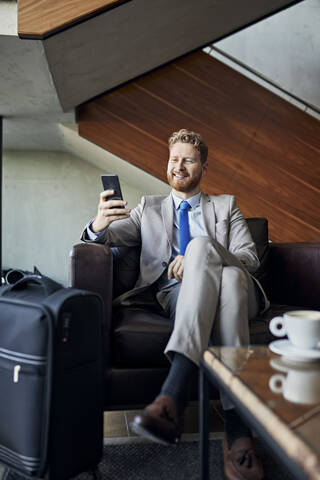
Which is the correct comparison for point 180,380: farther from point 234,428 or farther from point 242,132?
point 242,132

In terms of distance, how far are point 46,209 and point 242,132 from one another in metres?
3.35

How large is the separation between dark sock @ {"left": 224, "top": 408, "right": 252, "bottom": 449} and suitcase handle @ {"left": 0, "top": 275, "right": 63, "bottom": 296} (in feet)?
2.18

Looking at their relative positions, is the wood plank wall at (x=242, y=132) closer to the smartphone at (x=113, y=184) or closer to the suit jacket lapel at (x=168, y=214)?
the suit jacket lapel at (x=168, y=214)

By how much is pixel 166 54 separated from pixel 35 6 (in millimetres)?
1577

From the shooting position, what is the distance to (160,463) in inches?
57.6

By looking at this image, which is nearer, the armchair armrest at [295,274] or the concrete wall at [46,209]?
the armchair armrest at [295,274]

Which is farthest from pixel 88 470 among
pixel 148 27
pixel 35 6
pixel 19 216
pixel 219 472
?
pixel 19 216

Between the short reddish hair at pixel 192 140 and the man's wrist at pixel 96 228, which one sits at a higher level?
the short reddish hair at pixel 192 140

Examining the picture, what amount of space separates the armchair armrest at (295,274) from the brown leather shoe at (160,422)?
3.99 ft

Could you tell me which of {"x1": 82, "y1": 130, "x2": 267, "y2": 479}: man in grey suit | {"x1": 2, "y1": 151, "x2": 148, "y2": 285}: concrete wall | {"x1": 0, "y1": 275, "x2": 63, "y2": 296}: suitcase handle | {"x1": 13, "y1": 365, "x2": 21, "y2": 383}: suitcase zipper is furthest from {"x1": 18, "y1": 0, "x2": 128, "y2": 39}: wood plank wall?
{"x1": 2, "y1": 151, "x2": 148, "y2": 285}: concrete wall

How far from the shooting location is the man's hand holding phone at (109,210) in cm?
180

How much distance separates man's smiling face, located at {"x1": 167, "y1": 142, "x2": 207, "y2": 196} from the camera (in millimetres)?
2102

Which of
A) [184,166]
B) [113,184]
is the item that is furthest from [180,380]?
[184,166]

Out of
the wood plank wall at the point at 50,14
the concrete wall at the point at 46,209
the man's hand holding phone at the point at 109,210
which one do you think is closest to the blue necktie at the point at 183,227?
the man's hand holding phone at the point at 109,210
